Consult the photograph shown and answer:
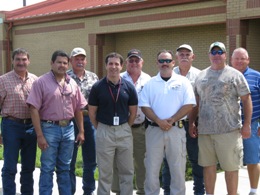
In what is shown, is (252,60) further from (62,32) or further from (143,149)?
(62,32)

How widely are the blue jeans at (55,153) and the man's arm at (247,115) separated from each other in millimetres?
2253

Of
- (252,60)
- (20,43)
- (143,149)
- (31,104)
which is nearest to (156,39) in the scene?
(252,60)

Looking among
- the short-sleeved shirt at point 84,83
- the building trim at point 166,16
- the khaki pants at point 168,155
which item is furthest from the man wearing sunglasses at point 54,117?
the building trim at point 166,16

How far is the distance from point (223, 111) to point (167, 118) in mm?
720

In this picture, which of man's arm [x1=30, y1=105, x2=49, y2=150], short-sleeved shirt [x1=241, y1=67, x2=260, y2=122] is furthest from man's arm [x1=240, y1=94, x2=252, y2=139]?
man's arm [x1=30, y1=105, x2=49, y2=150]

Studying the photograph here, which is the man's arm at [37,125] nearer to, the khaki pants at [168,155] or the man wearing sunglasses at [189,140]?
the khaki pants at [168,155]

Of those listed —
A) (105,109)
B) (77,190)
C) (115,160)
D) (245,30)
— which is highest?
(245,30)

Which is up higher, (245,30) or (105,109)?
(245,30)

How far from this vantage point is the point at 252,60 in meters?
12.4

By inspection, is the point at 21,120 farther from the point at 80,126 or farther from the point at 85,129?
the point at 85,129

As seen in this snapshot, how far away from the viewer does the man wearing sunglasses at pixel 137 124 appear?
610cm

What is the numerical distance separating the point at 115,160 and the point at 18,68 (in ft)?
5.94

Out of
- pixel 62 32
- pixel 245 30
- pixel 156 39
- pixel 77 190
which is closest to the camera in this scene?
pixel 77 190

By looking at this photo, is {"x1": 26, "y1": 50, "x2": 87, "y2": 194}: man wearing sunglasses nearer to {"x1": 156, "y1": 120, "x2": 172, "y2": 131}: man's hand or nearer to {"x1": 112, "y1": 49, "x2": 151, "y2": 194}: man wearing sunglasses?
{"x1": 112, "y1": 49, "x2": 151, "y2": 194}: man wearing sunglasses
